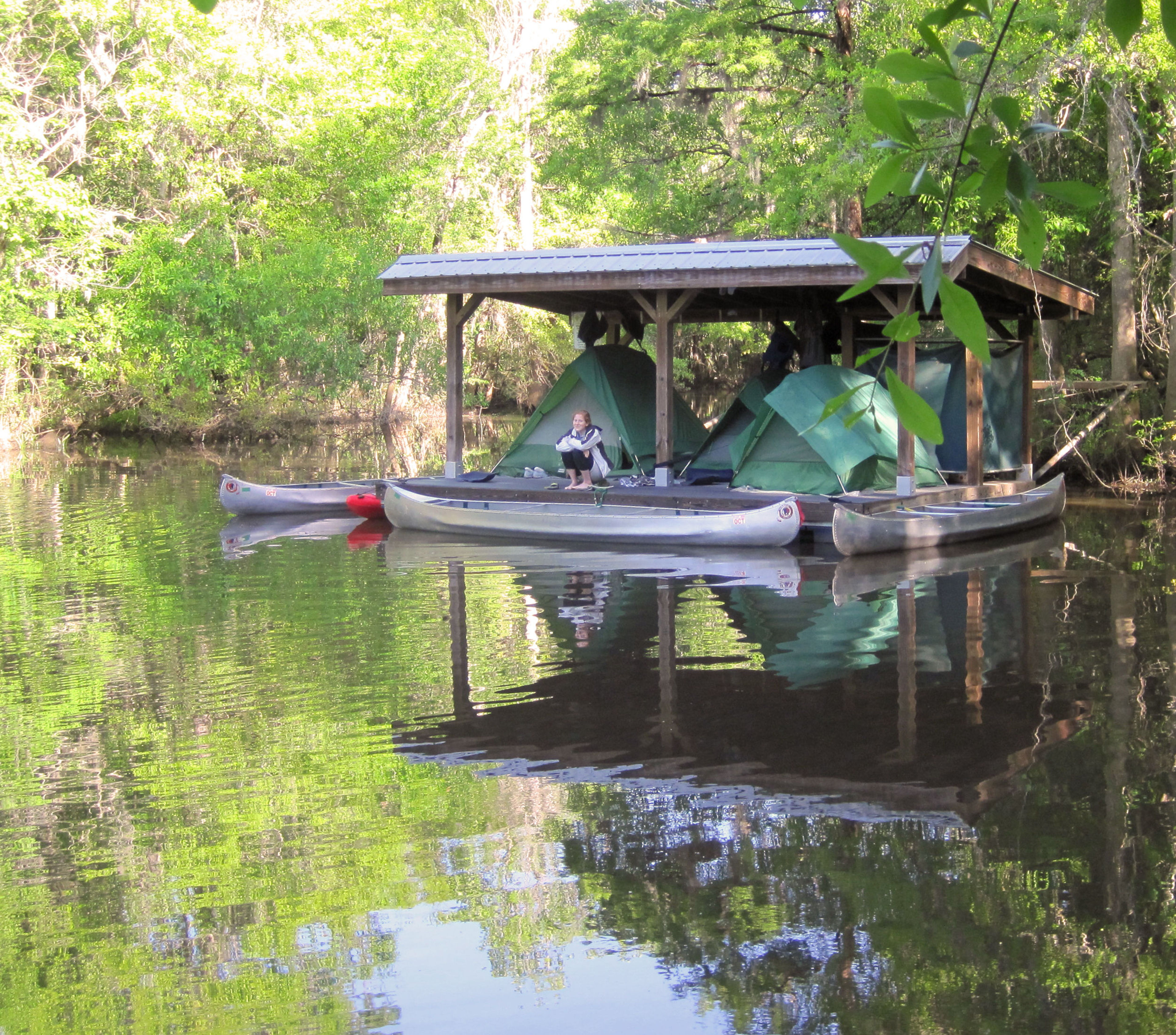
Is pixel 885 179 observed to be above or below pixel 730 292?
below

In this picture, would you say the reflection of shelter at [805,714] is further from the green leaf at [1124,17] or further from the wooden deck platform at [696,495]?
the green leaf at [1124,17]

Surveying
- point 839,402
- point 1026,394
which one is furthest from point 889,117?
point 1026,394

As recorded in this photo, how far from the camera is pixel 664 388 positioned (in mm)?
16016

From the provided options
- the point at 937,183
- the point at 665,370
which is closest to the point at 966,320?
the point at 937,183

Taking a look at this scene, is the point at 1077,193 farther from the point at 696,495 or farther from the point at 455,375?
the point at 455,375

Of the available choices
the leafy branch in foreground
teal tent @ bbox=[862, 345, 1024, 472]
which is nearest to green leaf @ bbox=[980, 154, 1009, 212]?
the leafy branch in foreground

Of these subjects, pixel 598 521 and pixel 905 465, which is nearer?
pixel 598 521

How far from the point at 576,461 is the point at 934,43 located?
49.7 feet

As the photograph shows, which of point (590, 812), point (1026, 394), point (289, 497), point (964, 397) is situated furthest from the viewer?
point (1026, 394)

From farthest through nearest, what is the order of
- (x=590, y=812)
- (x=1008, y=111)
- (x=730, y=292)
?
(x=730, y=292) < (x=590, y=812) < (x=1008, y=111)

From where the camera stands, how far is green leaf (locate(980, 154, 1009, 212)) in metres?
1.99

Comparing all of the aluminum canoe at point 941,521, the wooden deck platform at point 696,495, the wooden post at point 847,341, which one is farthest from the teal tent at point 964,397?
the aluminum canoe at point 941,521

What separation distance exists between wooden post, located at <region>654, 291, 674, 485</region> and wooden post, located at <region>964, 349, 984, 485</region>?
3.74m

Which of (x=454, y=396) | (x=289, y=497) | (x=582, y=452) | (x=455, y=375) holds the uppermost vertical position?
(x=455, y=375)
